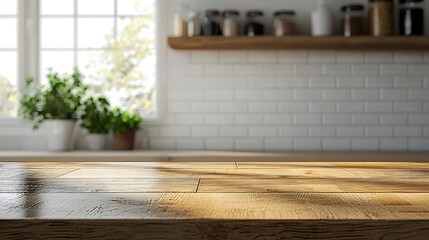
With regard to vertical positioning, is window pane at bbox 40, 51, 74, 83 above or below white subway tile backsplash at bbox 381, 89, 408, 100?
above

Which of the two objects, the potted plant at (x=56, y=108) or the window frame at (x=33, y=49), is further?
the window frame at (x=33, y=49)

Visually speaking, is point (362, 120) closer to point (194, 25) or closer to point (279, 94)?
point (279, 94)

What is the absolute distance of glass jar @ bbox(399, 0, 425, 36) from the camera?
9.84 ft

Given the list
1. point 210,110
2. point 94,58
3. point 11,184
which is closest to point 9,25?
point 94,58

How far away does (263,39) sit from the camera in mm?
2936

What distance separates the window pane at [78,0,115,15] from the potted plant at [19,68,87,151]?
42 cm

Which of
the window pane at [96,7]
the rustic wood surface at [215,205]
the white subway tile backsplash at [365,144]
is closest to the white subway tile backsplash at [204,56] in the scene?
the window pane at [96,7]

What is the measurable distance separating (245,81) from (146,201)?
242 centimetres

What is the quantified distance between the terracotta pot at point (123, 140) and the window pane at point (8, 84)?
0.71 m

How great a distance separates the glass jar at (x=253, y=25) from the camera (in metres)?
3.03

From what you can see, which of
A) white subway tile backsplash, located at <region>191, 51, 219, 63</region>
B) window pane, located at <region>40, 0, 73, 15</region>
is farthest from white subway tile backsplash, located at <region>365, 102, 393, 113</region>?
window pane, located at <region>40, 0, 73, 15</region>

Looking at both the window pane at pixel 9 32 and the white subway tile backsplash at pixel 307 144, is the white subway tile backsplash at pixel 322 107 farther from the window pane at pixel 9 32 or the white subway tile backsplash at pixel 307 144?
the window pane at pixel 9 32

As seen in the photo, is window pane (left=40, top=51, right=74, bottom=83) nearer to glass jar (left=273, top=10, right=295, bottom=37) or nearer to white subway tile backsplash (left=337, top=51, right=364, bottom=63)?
glass jar (left=273, top=10, right=295, bottom=37)

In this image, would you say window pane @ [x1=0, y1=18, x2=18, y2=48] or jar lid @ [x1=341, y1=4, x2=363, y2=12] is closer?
jar lid @ [x1=341, y1=4, x2=363, y2=12]
